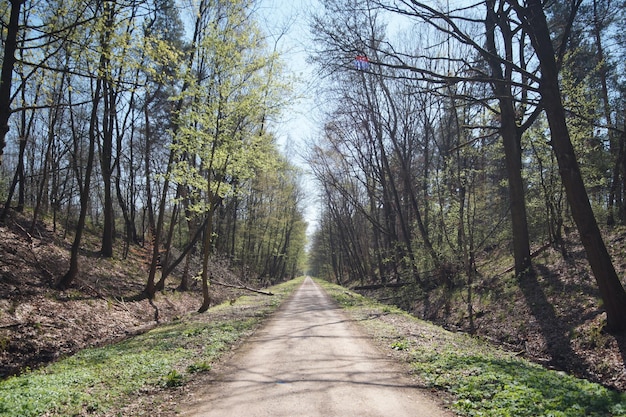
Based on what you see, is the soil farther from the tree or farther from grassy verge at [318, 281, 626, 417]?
grassy verge at [318, 281, 626, 417]

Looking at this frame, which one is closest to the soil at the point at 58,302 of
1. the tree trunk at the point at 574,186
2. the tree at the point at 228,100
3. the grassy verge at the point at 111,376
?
the grassy verge at the point at 111,376

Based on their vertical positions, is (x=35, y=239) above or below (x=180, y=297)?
above

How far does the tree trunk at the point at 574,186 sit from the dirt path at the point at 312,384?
4.62 m

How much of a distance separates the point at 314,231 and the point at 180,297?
195 ft

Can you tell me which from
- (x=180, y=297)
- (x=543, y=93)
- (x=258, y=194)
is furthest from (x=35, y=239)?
(x=258, y=194)

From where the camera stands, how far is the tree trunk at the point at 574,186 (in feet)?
23.9

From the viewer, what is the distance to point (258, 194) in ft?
124

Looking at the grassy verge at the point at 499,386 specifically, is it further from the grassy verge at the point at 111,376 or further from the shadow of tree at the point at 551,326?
the grassy verge at the point at 111,376

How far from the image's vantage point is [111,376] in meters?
5.89

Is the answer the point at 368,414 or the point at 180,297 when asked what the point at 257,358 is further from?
the point at 180,297

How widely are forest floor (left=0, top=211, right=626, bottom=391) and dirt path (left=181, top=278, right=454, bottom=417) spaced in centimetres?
386

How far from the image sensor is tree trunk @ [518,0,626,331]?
728 centimetres

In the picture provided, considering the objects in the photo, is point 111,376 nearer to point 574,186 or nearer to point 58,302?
point 58,302

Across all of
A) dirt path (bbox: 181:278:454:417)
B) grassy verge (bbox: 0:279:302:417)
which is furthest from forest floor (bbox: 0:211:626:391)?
dirt path (bbox: 181:278:454:417)
